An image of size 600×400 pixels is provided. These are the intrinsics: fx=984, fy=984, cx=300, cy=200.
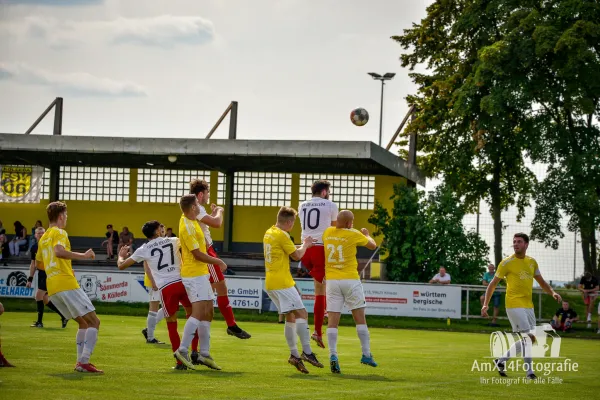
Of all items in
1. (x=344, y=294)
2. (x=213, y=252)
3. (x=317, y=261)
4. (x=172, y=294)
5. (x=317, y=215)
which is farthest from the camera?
(x=317, y=261)

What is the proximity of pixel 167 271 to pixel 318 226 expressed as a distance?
292cm

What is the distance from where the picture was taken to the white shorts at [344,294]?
14188 millimetres

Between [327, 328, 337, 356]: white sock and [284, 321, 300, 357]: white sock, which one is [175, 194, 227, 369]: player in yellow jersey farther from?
[327, 328, 337, 356]: white sock

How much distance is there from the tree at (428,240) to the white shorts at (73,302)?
26.3 meters

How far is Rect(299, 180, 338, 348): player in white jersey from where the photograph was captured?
15.6 metres

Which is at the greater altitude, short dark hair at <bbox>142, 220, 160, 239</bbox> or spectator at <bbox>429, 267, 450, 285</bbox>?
short dark hair at <bbox>142, 220, 160, 239</bbox>

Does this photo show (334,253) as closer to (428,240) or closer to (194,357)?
(194,357)

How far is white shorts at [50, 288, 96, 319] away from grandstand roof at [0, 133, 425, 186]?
25958mm

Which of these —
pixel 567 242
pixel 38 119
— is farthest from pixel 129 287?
pixel 567 242

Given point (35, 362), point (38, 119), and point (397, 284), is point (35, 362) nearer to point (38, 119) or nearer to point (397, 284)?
point (397, 284)

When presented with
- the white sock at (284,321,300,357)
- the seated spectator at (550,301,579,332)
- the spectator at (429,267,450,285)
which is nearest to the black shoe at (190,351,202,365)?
the white sock at (284,321,300,357)

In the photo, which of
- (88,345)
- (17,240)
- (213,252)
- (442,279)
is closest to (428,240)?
(442,279)

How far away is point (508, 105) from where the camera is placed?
38.3 metres

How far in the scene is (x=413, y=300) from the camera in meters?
32.8
